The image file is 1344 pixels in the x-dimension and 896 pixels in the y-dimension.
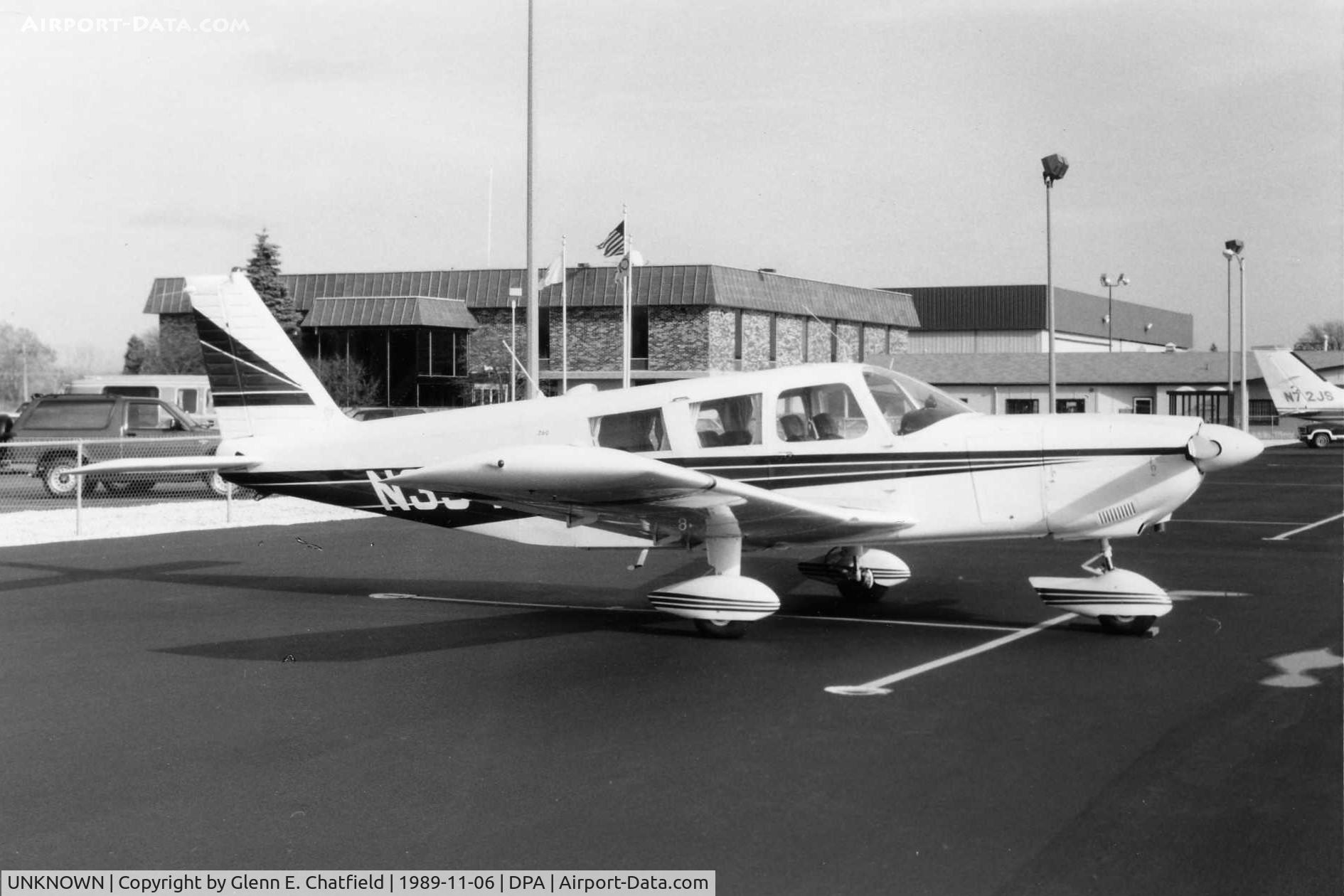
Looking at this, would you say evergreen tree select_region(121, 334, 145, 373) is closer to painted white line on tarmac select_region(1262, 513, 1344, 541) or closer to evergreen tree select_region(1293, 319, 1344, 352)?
painted white line on tarmac select_region(1262, 513, 1344, 541)

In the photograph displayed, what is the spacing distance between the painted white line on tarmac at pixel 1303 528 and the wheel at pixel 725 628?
991 cm

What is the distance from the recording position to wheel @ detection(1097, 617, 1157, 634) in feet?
29.3

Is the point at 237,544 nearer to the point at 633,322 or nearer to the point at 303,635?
the point at 303,635

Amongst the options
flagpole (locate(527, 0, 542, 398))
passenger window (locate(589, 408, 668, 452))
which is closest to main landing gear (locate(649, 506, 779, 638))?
passenger window (locate(589, 408, 668, 452))

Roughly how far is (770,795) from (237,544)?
12.2 metres

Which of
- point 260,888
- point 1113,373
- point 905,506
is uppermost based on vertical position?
point 1113,373

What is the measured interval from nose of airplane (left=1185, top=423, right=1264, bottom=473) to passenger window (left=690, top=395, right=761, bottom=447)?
10.2 feet

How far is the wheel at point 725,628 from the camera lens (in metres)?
8.98

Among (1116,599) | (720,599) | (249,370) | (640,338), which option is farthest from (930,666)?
(640,338)

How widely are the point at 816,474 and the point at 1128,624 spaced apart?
96.5 inches

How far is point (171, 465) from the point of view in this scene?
10.5 m

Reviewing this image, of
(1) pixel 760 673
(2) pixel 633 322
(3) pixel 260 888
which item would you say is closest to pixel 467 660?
(1) pixel 760 673

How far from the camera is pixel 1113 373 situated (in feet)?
209

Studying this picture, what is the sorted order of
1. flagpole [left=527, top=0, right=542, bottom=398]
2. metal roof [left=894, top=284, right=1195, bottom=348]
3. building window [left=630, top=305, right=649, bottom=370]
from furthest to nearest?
1. metal roof [left=894, top=284, right=1195, bottom=348]
2. building window [left=630, top=305, right=649, bottom=370]
3. flagpole [left=527, top=0, right=542, bottom=398]
